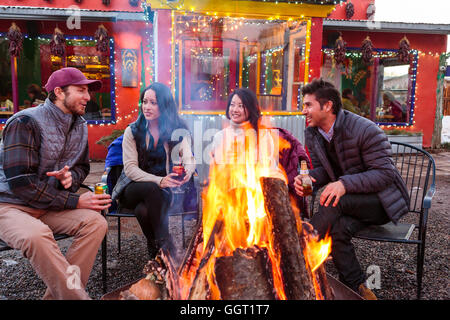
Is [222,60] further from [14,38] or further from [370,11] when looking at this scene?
[14,38]

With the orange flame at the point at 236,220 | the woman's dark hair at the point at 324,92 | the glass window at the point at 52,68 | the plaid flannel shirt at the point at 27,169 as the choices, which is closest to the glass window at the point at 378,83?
the glass window at the point at 52,68

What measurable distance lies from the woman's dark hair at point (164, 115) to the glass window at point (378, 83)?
820 cm

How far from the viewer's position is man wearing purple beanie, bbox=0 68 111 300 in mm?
2230

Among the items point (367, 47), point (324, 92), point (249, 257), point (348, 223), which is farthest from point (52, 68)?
point (249, 257)

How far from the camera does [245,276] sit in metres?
1.95

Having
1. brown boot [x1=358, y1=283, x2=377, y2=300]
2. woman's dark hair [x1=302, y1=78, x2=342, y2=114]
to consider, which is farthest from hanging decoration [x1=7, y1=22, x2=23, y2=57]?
brown boot [x1=358, y1=283, x2=377, y2=300]

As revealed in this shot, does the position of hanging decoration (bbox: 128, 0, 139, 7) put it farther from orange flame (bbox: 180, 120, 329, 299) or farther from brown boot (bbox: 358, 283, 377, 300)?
brown boot (bbox: 358, 283, 377, 300)

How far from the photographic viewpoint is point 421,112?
36.4 ft

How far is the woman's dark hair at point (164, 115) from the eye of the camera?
3.52 meters

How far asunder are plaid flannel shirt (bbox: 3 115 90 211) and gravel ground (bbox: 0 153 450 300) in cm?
90

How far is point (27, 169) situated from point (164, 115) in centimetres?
143
